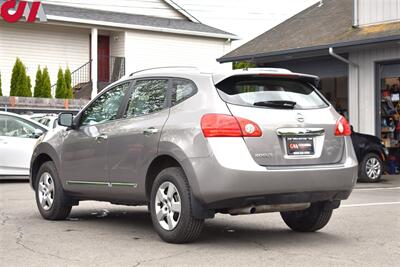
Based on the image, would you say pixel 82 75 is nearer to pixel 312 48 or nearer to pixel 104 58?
pixel 104 58

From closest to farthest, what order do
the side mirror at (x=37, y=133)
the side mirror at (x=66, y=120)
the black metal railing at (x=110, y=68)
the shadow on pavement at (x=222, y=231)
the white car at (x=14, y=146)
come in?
the shadow on pavement at (x=222, y=231) → the side mirror at (x=66, y=120) → the white car at (x=14, y=146) → the side mirror at (x=37, y=133) → the black metal railing at (x=110, y=68)

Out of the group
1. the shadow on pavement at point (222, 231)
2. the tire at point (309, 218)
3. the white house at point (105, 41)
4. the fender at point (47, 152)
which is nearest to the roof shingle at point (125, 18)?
the white house at point (105, 41)

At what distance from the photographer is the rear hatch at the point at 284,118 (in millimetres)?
6621

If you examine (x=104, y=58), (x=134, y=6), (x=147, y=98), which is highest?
(x=134, y=6)

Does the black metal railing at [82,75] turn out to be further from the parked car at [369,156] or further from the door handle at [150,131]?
the door handle at [150,131]

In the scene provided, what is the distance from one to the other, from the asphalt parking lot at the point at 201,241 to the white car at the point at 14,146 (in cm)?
447

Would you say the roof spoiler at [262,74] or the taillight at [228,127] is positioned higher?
the roof spoiler at [262,74]

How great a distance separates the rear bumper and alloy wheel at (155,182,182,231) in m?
0.35

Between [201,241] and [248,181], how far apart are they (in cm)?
105

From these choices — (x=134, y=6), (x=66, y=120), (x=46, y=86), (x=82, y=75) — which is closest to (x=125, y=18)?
(x=134, y=6)

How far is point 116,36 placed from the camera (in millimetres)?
29344

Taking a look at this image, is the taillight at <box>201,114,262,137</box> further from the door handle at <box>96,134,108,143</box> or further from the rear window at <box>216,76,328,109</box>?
the door handle at <box>96,134,108,143</box>

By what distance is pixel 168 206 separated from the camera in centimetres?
688

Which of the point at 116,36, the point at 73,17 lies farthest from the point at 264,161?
the point at 116,36
